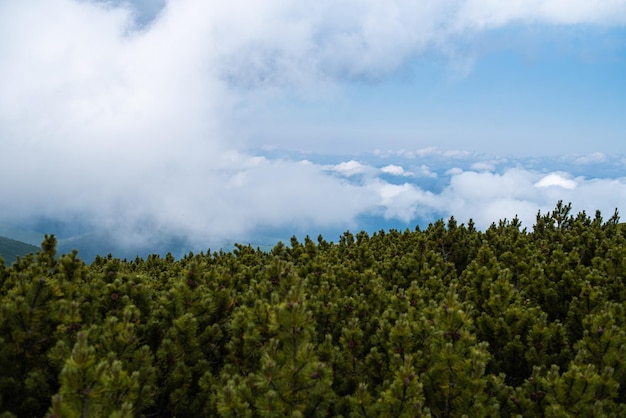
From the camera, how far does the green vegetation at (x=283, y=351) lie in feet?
→ 13.4

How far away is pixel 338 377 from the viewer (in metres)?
5.25

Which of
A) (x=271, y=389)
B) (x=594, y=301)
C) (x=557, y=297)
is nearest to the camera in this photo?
(x=271, y=389)

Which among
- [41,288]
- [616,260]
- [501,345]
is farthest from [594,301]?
[41,288]

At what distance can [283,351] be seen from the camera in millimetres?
4258

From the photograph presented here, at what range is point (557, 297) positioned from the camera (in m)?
8.02

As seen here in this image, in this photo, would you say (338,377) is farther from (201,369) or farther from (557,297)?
(557,297)

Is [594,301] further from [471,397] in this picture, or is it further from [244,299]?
[244,299]

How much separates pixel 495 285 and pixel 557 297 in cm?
202

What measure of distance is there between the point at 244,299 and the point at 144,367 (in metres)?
1.88

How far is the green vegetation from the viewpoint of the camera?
407 centimetres

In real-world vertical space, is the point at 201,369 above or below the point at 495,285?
below

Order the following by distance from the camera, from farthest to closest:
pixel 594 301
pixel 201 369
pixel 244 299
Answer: pixel 594 301
pixel 244 299
pixel 201 369

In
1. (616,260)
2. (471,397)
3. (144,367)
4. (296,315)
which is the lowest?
(471,397)

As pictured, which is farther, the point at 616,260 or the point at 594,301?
the point at 616,260
